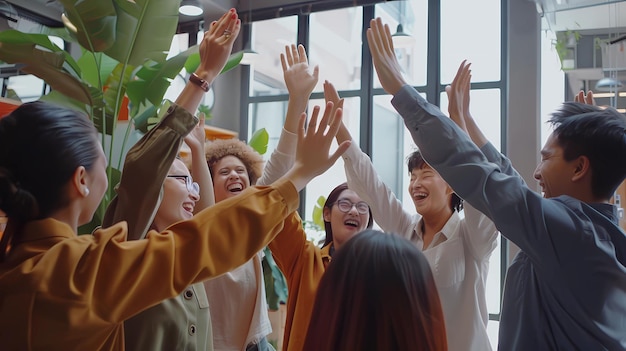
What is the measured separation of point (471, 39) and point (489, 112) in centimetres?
88

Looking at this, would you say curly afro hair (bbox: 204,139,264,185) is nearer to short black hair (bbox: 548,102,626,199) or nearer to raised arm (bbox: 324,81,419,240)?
raised arm (bbox: 324,81,419,240)

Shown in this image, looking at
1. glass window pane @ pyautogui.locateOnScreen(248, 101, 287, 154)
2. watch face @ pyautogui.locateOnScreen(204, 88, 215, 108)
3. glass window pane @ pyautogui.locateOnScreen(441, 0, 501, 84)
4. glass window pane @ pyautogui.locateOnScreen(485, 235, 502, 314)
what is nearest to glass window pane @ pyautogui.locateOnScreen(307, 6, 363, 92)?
glass window pane @ pyautogui.locateOnScreen(248, 101, 287, 154)

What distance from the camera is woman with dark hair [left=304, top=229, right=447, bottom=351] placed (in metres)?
0.82

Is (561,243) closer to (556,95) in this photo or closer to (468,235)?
(468,235)

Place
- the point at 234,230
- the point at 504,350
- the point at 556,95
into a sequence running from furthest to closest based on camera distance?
the point at 556,95
the point at 504,350
the point at 234,230

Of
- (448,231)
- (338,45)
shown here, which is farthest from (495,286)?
(448,231)

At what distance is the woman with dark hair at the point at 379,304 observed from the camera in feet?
2.70

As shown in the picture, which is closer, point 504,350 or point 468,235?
point 504,350

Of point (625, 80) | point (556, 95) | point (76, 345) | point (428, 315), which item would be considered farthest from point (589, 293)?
point (556, 95)

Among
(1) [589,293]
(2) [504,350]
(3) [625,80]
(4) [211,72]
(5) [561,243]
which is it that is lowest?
(2) [504,350]

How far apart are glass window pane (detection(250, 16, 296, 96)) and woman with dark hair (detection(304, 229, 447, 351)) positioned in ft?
21.7

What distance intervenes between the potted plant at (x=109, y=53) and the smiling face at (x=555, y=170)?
1630 mm

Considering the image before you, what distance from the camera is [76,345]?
93 centimetres

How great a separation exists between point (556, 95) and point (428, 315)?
17.5 ft
